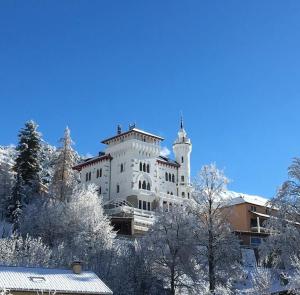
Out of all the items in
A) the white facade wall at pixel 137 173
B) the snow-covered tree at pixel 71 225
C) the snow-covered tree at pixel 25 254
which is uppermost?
the white facade wall at pixel 137 173

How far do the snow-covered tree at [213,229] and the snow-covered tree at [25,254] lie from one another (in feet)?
39.7

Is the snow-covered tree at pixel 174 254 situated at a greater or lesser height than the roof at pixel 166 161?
lesser

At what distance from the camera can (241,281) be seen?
154 ft

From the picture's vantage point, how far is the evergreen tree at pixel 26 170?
6153 centimetres

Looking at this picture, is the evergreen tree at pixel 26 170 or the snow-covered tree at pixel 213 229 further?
the evergreen tree at pixel 26 170

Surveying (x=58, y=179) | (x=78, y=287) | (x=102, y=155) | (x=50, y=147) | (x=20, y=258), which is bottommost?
(x=78, y=287)

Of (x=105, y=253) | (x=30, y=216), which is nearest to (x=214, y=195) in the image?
(x=105, y=253)

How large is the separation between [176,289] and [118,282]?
5114 millimetres

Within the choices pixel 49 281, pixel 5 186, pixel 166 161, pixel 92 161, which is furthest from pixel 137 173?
pixel 49 281

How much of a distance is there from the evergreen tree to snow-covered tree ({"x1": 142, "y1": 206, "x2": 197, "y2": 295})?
59.7ft

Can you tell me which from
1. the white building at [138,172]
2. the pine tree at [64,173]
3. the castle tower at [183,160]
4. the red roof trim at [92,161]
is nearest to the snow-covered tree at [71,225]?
the pine tree at [64,173]

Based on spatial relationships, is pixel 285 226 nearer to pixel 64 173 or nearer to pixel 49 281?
pixel 49 281

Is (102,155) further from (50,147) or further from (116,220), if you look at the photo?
(50,147)

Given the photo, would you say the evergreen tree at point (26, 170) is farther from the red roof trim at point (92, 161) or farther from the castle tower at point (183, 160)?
the castle tower at point (183, 160)
